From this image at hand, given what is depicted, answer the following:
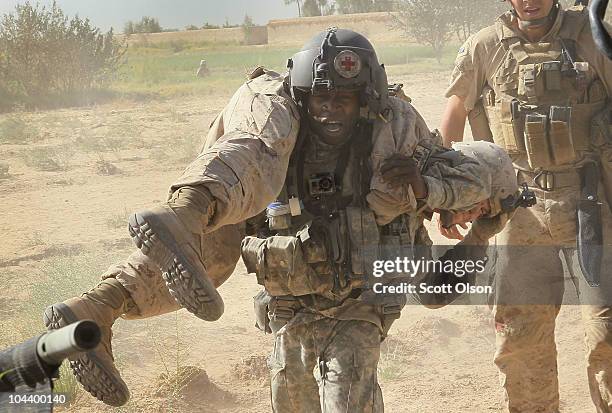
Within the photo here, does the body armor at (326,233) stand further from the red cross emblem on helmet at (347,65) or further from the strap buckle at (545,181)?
the strap buckle at (545,181)

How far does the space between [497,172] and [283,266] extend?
1002 mm

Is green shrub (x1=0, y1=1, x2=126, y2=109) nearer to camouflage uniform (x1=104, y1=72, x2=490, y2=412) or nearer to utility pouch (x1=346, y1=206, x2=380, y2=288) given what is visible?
camouflage uniform (x1=104, y1=72, x2=490, y2=412)

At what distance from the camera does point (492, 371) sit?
660 cm

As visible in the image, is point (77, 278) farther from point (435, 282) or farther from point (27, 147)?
point (27, 147)

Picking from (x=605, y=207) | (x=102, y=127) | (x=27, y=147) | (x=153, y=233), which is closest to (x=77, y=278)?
(x=605, y=207)

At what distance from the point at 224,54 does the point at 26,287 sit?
95.8 ft

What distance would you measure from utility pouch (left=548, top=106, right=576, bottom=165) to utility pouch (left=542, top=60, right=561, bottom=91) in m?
0.11

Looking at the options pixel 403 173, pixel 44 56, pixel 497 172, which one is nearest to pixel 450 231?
pixel 497 172

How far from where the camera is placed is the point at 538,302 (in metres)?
5.25

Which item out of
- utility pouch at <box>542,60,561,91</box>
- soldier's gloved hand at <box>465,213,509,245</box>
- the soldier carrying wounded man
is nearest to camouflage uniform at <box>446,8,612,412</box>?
utility pouch at <box>542,60,561,91</box>

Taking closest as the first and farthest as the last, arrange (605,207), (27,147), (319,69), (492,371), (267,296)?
(319,69), (267,296), (605,207), (492,371), (27,147)

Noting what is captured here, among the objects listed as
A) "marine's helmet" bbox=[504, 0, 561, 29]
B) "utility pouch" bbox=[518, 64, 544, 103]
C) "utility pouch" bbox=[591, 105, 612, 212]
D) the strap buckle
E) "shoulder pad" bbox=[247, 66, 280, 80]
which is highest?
"marine's helmet" bbox=[504, 0, 561, 29]

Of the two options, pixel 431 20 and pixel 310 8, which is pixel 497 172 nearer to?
pixel 431 20

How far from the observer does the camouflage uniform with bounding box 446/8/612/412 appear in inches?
202
